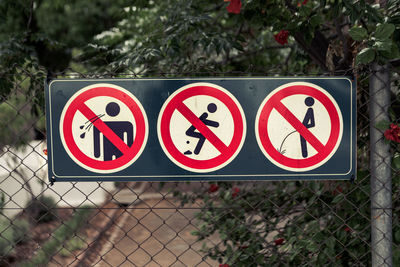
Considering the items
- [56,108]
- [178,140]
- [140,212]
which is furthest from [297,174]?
[140,212]

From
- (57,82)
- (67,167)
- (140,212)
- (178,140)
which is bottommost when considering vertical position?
(140,212)

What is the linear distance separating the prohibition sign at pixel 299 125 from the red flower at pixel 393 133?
7.4 inches

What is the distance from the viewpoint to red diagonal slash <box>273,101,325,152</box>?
1898 mm

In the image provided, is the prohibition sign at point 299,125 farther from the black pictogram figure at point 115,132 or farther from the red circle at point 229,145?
the black pictogram figure at point 115,132

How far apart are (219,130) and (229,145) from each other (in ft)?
0.25

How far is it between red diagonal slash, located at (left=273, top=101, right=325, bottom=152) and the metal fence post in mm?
239

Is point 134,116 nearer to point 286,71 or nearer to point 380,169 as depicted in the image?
point 380,169

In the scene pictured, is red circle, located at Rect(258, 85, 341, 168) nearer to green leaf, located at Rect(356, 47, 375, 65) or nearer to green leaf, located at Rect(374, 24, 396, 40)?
green leaf, located at Rect(356, 47, 375, 65)

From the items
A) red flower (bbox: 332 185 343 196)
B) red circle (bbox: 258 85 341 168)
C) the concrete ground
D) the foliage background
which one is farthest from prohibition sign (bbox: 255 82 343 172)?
the concrete ground

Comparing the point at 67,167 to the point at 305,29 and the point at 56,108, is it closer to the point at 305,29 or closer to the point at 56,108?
the point at 56,108

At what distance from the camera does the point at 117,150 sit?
191cm

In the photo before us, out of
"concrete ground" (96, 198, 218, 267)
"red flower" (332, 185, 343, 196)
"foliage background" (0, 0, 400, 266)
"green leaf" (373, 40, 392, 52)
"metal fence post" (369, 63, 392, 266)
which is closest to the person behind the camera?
"green leaf" (373, 40, 392, 52)

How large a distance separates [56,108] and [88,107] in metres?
0.14

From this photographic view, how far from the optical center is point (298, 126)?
190 cm
